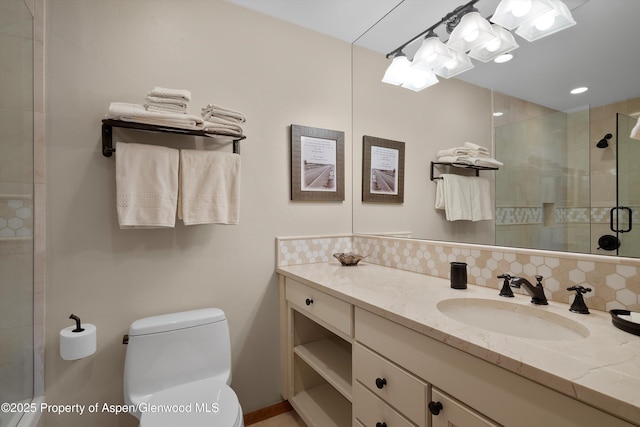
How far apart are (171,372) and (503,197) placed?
1.68 metres

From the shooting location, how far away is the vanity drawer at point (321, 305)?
3.93ft

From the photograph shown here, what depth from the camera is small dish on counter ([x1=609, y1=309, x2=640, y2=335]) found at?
75 centimetres

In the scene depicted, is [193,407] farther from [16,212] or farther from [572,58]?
[572,58]

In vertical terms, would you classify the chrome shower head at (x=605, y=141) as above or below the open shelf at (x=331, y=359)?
above

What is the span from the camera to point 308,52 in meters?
1.94

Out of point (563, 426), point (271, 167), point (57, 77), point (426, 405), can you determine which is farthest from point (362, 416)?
point (57, 77)

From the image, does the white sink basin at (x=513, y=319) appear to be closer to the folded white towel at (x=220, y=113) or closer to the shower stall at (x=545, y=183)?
the shower stall at (x=545, y=183)

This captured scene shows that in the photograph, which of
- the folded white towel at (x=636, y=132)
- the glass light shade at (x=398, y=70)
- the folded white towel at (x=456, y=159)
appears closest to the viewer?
the folded white towel at (x=636, y=132)

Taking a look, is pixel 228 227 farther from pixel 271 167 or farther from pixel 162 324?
pixel 162 324

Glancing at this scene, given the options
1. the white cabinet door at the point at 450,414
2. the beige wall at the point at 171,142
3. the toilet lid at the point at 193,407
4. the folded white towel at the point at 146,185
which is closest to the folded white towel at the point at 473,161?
the beige wall at the point at 171,142

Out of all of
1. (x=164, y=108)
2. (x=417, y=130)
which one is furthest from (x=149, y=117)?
(x=417, y=130)

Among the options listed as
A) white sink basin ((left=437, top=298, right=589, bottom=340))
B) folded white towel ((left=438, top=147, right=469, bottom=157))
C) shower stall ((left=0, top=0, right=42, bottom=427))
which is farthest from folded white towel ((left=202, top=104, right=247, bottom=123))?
white sink basin ((left=437, top=298, right=589, bottom=340))

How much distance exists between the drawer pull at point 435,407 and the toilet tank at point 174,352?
102cm

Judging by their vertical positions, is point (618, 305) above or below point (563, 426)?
above
